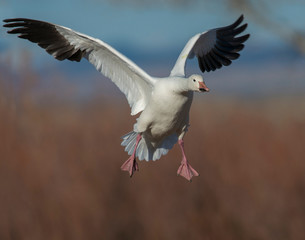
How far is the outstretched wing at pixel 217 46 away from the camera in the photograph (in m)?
5.20

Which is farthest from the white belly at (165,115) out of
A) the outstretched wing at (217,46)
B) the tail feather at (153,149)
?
the outstretched wing at (217,46)

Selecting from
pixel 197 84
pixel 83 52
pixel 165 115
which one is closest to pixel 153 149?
pixel 165 115

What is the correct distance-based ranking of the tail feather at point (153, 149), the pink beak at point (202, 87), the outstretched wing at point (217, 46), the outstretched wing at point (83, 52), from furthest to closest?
the outstretched wing at point (217, 46), the tail feather at point (153, 149), the outstretched wing at point (83, 52), the pink beak at point (202, 87)

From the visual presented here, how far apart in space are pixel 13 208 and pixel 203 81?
4.29m

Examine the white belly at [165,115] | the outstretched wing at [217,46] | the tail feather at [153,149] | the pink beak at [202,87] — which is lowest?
the tail feather at [153,149]

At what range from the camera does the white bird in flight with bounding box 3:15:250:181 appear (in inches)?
177

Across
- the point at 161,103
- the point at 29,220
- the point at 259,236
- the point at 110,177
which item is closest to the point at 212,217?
the point at 259,236

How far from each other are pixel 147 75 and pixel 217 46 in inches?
40.7

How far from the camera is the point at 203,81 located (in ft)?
13.4

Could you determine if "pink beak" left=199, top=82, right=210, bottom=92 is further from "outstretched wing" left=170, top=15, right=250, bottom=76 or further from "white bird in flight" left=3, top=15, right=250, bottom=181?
"outstretched wing" left=170, top=15, right=250, bottom=76

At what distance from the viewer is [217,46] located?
5.37m

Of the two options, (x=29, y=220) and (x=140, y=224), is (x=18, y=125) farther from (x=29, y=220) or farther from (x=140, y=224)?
(x=140, y=224)

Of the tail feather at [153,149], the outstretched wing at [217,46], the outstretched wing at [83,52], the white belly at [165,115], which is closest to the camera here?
the white belly at [165,115]

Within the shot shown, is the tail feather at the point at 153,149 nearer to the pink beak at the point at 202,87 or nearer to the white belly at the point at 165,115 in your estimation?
the white belly at the point at 165,115
